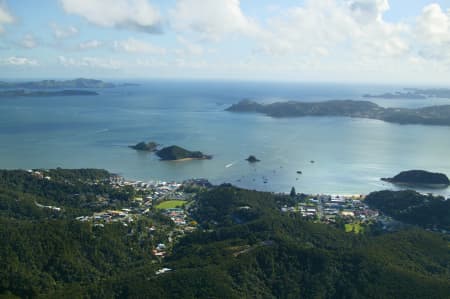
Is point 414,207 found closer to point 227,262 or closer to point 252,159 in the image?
point 227,262

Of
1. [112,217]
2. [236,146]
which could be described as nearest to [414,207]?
[112,217]

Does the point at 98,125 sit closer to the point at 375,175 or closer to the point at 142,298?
the point at 375,175

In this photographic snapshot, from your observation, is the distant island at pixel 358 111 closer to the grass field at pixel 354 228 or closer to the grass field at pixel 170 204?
the grass field at pixel 354 228

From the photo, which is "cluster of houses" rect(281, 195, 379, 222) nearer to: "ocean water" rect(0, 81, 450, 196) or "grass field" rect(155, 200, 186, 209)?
"ocean water" rect(0, 81, 450, 196)

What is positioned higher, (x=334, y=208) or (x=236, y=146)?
(x=236, y=146)

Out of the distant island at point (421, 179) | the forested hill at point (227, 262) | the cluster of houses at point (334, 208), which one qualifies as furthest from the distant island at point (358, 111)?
the forested hill at point (227, 262)

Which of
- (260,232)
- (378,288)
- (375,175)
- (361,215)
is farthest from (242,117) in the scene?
(378,288)

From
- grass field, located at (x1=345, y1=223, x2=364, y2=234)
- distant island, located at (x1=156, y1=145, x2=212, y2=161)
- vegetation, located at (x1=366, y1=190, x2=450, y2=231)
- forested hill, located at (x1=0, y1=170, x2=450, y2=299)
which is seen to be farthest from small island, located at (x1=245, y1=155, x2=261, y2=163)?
forested hill, located at (x1=0, y1=170, x2=450, y2=299)

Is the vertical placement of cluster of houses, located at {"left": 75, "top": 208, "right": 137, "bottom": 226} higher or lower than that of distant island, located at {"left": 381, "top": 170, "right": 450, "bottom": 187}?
lower
